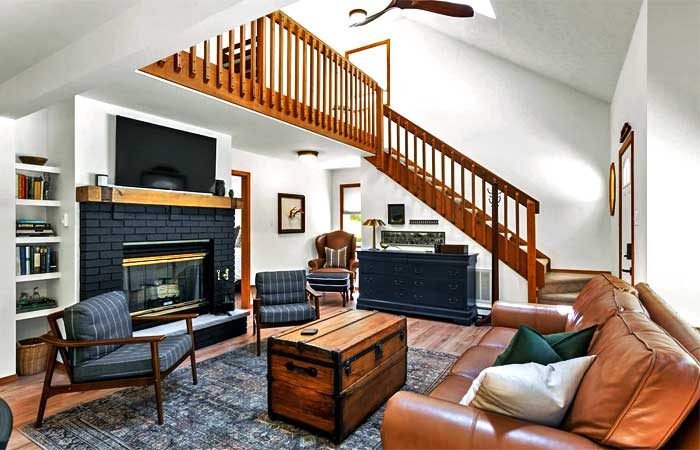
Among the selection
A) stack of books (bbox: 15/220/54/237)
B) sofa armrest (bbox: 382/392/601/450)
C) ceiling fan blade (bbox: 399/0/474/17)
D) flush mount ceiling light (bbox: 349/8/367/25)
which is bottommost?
sofa armrest (bbox: 382/392/601/450)

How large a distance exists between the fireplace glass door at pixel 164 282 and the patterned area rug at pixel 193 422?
1039 mm

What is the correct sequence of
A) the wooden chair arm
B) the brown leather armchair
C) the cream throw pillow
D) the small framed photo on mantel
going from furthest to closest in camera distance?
the small framed photo on mantel, the brown leather armchair, the wooden chair arm, the cream throw pillow

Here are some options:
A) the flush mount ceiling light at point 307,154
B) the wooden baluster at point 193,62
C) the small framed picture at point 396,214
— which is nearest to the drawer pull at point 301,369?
the wooden baluster at point 193,62

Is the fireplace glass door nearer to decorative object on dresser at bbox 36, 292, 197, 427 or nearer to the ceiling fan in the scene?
decorative object on dresser at bbox 36, 292, 197, 427

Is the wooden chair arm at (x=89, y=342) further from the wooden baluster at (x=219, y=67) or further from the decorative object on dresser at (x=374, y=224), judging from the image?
the decorative object on dresser at (x=374, y=224)

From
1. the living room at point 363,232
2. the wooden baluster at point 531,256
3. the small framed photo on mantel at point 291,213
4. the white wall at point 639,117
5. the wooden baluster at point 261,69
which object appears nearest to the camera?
the living room at point 363,232

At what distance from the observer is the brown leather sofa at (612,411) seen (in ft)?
3.56

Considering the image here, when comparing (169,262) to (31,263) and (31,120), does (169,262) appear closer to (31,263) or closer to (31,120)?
(31,263)

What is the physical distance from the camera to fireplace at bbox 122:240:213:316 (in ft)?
12.3

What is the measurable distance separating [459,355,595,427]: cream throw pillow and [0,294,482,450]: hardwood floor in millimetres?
2496

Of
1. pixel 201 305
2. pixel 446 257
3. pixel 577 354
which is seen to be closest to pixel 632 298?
pixel 577 354

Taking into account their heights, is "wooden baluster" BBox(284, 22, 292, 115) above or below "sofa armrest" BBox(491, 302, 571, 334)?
above

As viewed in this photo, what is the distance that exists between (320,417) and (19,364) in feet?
9.21

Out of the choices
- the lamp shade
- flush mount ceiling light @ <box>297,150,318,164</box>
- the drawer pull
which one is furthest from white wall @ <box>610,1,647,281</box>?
flush mount ceiling light @ <box>297,150,318,164</box>
